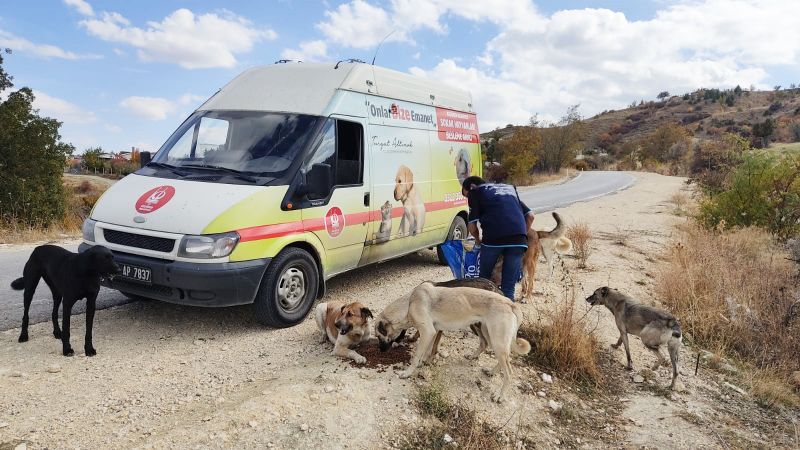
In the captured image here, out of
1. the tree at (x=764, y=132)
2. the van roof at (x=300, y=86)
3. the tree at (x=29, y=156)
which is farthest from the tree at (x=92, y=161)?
the tree at (x=764, y=132)

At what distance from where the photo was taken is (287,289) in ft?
17.4

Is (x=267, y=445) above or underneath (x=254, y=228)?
underneath

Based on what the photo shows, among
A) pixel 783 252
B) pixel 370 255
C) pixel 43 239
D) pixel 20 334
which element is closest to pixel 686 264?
pixel 783 252

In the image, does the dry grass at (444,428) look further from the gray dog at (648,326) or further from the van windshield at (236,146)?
the van windshield at (236,146)

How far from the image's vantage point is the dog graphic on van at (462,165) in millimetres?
8445

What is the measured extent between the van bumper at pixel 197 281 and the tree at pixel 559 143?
38751mm

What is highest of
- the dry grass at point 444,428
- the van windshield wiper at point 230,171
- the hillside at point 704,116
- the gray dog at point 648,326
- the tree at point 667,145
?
the hillside at point 704,116

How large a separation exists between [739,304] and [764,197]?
6.27 m

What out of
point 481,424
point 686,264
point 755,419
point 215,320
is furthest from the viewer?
point 686,264

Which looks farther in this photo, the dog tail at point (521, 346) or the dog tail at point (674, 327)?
the dog tail at point (674, 327)

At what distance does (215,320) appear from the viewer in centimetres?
549

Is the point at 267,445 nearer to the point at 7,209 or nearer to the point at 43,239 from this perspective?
the point at 43,239

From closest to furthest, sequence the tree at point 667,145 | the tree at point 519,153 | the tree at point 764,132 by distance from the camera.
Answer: the tree at point 519,153, the tree at point 667,145, the tree at point 764,132

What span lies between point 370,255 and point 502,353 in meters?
2.70
